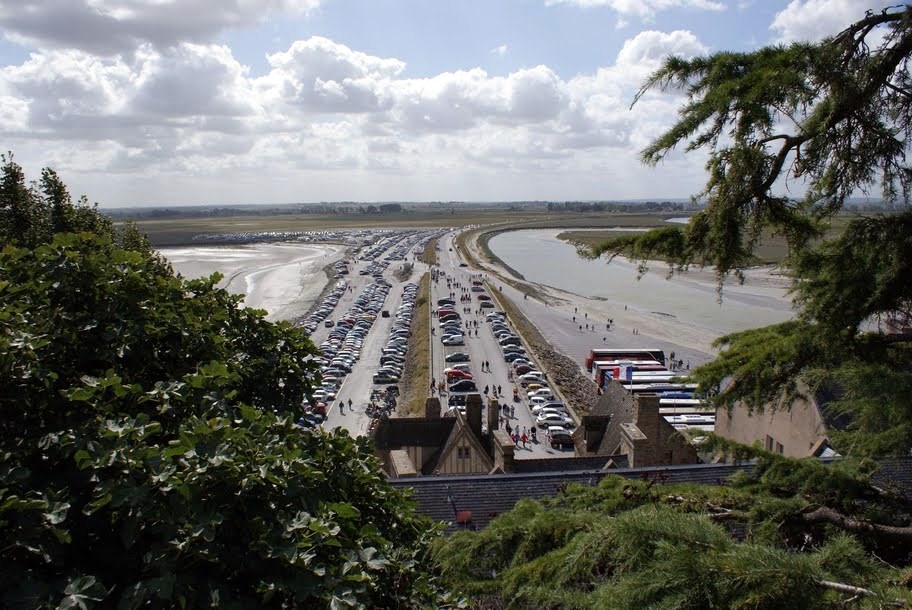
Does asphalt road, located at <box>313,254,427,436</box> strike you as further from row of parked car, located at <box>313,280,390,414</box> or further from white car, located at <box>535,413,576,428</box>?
white car, located at <box>535,413,576,428</box>

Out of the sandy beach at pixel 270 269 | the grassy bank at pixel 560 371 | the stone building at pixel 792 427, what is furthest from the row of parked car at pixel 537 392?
the sandy beach at pixel 270 269

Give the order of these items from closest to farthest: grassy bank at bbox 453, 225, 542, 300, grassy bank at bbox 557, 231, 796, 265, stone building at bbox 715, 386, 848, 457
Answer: grassy bank at bbox 557, 231, 796, 265, stone building at bbox 715, 386, 848, 457, grassy bank at bbox 453, 225, 542, 300

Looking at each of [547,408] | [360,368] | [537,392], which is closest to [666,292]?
[537,392]

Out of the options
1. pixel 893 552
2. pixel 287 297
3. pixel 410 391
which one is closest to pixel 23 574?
pixel 893 552

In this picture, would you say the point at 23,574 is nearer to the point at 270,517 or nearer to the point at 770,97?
the point at 270,517

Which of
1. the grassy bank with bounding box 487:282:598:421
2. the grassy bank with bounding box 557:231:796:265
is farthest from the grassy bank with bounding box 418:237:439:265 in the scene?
the grassy bank with bounding box 487:282:598:421

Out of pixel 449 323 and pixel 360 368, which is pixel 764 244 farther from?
pixel 449 323
